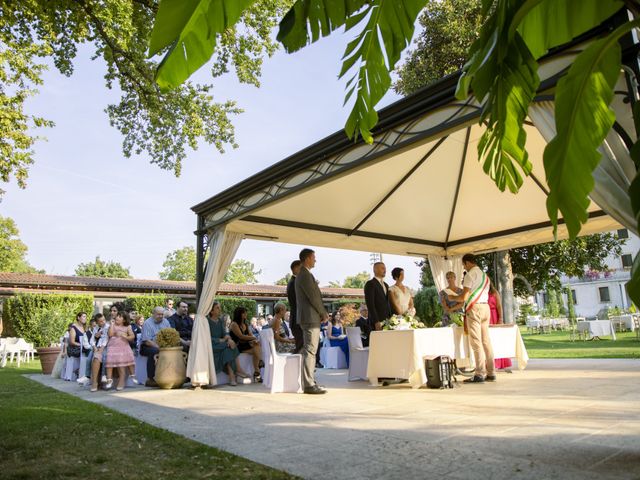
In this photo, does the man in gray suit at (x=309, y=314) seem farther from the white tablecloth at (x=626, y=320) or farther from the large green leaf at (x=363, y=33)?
the white tablecloth at (x=626, y=320)

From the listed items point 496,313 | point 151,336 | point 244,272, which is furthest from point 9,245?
point 496,313

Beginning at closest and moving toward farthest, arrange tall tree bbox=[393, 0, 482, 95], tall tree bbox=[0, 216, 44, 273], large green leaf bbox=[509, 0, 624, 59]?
large green leaf bbox=[509, 0, 624, 59], tall tree bbox=[393, 0, 482, 95], tall tree bbox=[0, 216, 44, 273]

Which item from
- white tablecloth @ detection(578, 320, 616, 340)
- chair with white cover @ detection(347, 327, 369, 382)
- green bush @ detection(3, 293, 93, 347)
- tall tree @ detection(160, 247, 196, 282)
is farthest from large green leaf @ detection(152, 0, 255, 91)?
tall tree @ detection(160, 247, 196, 282)

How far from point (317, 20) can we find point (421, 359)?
576cm

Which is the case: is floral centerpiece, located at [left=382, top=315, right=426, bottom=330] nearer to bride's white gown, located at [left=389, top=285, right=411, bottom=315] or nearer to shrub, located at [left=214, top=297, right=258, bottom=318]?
bride's white gown, located at [left=389, top=285, right=411, bottom=315]

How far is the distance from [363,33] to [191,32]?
740 mm

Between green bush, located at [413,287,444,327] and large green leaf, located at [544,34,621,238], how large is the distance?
18.9 meters

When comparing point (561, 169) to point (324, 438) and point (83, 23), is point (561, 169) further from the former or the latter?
point (83, 23)

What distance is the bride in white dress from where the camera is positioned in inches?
302

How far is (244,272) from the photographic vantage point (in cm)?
6769

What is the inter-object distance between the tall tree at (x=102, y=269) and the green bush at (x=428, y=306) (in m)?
51.6

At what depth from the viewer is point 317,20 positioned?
5.71 ft

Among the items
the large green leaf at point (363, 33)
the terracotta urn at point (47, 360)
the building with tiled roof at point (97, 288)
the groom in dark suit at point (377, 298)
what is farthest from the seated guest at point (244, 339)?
the building with tiled roof at point (97, 288)

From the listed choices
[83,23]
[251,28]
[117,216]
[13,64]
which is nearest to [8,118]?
[13,64]
